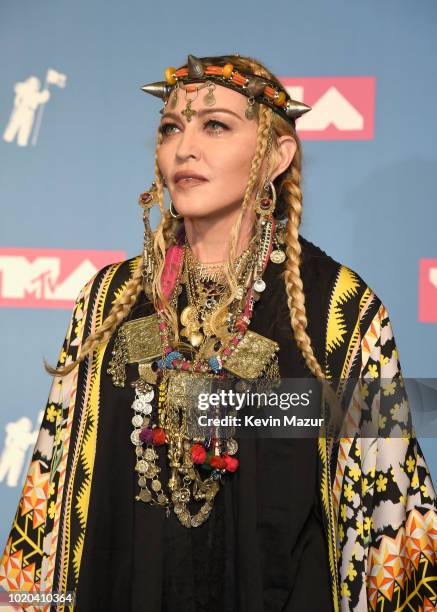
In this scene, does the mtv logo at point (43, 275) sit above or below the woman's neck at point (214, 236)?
above

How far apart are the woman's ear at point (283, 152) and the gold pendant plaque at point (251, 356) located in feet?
1.09

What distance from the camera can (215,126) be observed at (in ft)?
5.50

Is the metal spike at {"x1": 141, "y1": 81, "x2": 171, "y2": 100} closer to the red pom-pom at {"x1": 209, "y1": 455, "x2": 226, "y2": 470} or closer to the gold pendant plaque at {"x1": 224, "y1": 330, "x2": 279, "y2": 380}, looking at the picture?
the gold pendant plaque at {"x1": 224, "y1": 330, "x2": 279, "y2": 380}

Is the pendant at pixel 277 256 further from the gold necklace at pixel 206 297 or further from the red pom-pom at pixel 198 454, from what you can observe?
the red pom-pom at pixel 198 454

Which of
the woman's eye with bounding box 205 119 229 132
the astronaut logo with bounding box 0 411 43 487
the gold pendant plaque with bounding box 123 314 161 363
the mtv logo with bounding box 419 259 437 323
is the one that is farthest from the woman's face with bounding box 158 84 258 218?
the astronaut logo with bounding box 0 411 43 487

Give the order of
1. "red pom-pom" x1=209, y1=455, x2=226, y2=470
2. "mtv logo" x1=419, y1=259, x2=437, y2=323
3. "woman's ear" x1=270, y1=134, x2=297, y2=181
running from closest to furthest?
"red pom-pom" x1=209, y1=455, x2=226, y2=470, "woman's ear" x1=270, y1=134, x2=297, y2=181, "mtv logo" x1=419, y1=259, x2=437, y2=323

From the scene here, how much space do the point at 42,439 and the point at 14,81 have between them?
1.10m

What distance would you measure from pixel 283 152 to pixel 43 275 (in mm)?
907

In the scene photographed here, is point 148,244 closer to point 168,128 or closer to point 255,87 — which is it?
point 168,128

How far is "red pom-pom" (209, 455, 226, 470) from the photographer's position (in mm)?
1549

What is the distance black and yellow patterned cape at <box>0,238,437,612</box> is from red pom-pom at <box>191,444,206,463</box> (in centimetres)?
20

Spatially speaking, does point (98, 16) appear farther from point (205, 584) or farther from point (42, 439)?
point (205, 584)

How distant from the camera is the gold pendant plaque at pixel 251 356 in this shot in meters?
1.60

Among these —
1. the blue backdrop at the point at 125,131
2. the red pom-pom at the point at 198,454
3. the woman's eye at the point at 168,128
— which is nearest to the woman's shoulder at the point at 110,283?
the woman's eye at the point at 168,128
